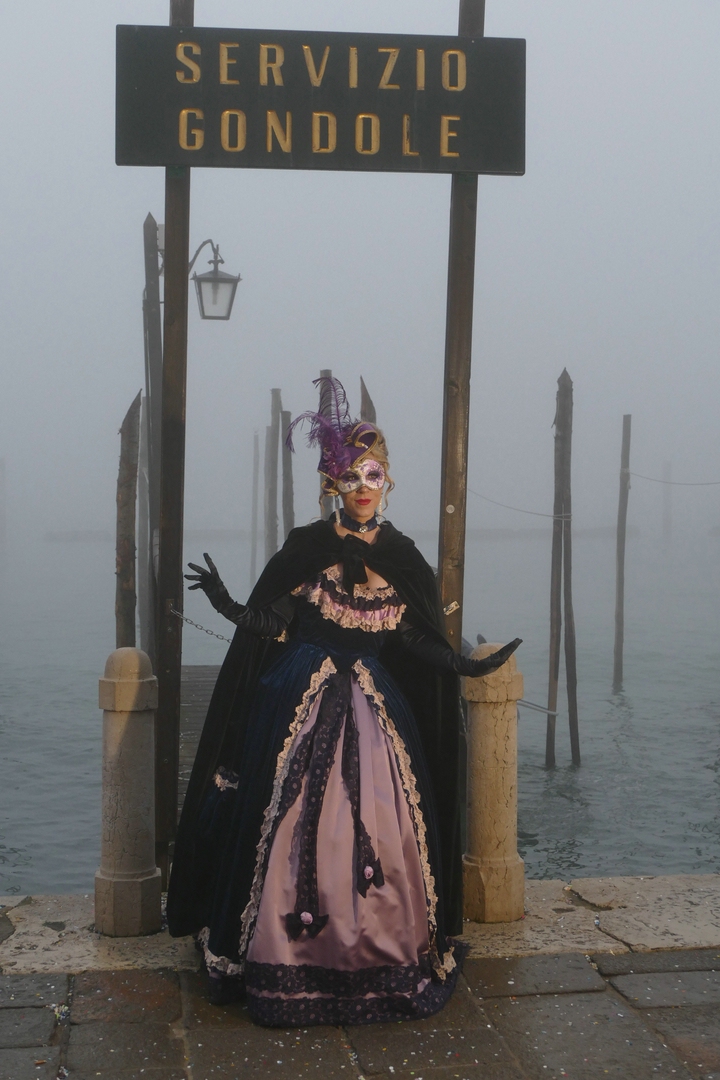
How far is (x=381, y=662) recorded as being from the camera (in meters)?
3.46

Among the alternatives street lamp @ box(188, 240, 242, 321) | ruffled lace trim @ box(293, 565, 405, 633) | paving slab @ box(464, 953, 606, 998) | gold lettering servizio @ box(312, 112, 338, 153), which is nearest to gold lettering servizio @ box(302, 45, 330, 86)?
gold lettering servizio @ box(312, 112, 338, 153)

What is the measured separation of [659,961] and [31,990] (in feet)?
6.05

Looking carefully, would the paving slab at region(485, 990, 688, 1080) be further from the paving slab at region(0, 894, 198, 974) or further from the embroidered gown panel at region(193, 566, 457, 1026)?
the paving slab at region(0, 894, 198, 974)

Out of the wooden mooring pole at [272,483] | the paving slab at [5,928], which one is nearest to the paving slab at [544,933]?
the paving slab at [5,928]

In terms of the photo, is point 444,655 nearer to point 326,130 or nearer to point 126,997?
point 126,997

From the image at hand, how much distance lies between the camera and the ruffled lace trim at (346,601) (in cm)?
322

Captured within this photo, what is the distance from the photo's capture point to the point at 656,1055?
264 cm

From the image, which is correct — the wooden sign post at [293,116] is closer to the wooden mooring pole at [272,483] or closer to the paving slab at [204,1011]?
the paving slab at [204,1011]

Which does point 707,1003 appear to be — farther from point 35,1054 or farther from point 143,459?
point 143,459

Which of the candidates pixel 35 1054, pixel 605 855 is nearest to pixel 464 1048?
pixel 35 1054

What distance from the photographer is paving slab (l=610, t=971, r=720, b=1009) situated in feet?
9.70

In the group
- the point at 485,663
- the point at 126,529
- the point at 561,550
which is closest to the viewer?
the point at 485,663

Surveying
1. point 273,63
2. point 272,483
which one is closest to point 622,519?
point 272,483

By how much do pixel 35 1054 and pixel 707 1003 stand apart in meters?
1.79
